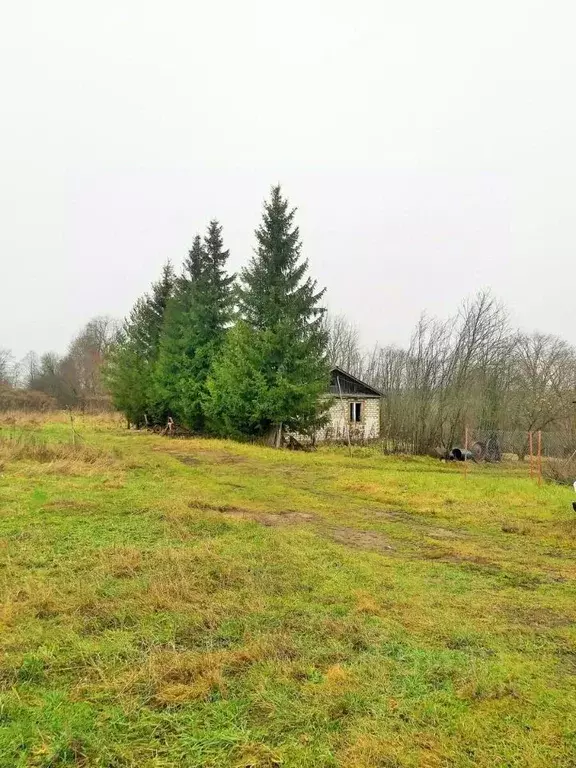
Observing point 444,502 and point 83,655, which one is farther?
point 444,502

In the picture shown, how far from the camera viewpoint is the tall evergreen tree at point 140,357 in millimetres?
32531

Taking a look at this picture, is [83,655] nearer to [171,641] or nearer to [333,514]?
[171,641]

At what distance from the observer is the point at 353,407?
31516 mm

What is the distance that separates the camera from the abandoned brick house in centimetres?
3009

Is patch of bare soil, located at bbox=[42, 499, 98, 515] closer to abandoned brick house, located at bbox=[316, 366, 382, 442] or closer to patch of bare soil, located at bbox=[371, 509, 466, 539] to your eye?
patch of bare soil, located at bbox=[371, 509, 466, 539]

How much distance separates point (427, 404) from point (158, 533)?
17.7 meters

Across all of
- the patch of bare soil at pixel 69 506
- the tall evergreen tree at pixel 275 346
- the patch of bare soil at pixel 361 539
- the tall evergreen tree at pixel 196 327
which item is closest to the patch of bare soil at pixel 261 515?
the patch of bare soil at pixel 361 539

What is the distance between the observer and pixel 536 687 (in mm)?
3076

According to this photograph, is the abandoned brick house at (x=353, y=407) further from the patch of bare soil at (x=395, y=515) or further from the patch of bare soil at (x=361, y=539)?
the patch of bare soil at (x=361, y=539)

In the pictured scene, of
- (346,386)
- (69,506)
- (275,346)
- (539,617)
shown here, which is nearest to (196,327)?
(275,346)

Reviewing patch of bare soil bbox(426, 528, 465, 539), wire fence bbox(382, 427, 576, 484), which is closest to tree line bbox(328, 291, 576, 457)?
wire fence bbox(382, 427, 576, 484)

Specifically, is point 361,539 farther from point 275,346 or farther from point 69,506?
point 275,346

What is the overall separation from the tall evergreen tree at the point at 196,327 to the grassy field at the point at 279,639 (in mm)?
18981

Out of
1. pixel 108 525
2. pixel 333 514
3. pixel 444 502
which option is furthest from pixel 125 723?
pixel 444 502
